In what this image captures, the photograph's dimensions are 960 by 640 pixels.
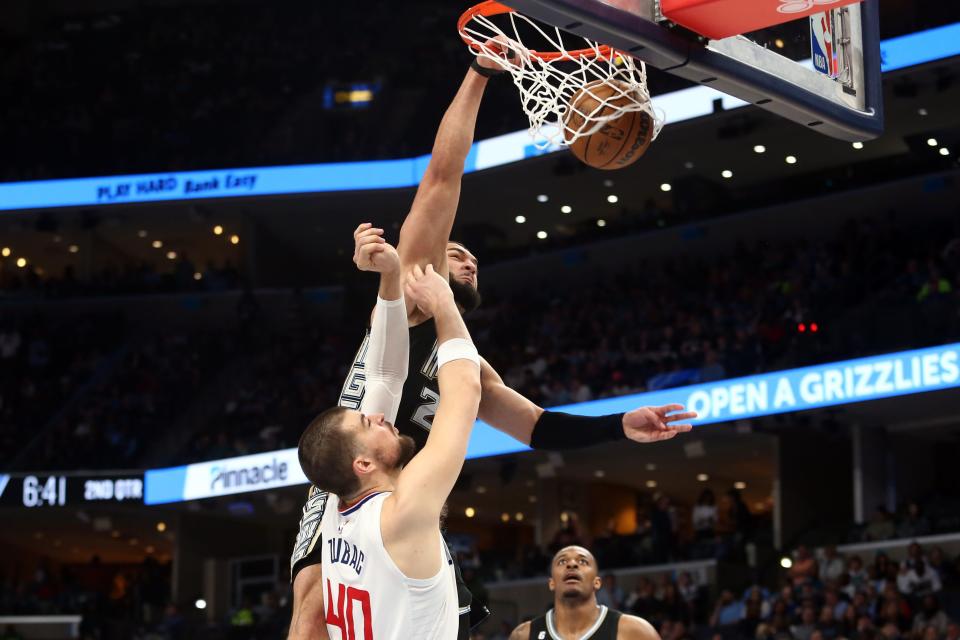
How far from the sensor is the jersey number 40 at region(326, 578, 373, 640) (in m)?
3.73

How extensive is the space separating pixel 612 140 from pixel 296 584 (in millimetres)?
2140

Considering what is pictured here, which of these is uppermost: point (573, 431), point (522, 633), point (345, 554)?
point (573, 431)

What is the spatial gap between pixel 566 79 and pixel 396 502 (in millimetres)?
2548

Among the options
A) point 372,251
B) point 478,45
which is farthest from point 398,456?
point 478,45

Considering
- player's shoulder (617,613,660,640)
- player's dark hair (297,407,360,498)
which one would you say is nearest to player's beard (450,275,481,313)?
player's dark hair (297,407,360,498)

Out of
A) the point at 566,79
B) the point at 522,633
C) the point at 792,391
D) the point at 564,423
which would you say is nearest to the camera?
the point at 564,423

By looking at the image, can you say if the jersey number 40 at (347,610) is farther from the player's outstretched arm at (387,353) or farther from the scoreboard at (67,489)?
the scoreboard at (67,489)

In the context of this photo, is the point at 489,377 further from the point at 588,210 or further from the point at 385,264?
the point at 588,210

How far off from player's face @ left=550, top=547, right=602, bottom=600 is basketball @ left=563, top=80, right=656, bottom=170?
241cm

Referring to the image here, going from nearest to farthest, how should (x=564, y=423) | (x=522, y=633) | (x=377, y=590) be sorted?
(x=377, y=590) → (x=564, y=423) → (x=522, y=633)

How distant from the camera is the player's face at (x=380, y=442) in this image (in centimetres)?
380

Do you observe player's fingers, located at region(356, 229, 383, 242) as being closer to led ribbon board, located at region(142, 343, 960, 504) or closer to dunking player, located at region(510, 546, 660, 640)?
dunking player, located at region(510, 546, 660, 640)

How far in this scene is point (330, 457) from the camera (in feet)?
12.3

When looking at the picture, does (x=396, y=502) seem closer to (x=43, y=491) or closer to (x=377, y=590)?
(x=377, y=590)
